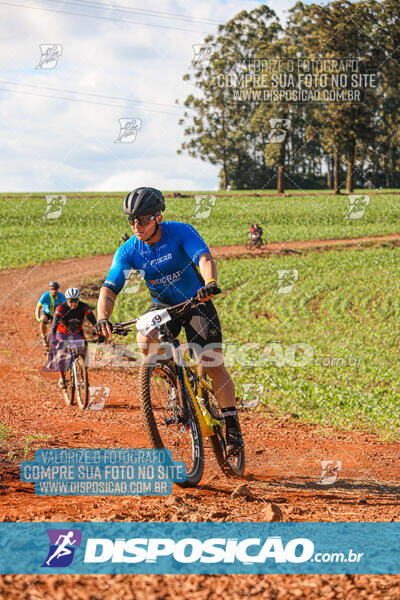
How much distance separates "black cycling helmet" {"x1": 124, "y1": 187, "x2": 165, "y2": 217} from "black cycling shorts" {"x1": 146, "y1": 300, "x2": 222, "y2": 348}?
0.89 m

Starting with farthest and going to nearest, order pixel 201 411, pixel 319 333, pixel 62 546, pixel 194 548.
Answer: pixel 319 333
pixel 201 411
pixel 194 548
pixel 62 546

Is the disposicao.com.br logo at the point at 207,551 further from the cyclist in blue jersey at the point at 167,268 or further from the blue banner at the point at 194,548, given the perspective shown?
the cyclist in blue jersey at the point at 167,268

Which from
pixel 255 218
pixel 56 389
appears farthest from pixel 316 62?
pixel 56 389

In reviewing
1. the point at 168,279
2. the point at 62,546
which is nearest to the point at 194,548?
the point at 62,546

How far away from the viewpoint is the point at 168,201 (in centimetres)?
5519

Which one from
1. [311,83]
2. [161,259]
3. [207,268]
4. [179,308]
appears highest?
[311,83]

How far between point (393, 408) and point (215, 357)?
6.96 m

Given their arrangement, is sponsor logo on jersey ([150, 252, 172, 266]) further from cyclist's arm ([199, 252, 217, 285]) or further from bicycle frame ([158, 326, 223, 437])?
bicycle frame ([158, 326, 223, 437])

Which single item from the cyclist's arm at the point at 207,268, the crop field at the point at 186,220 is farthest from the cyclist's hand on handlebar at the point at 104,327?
the crop field at the point at 186,220

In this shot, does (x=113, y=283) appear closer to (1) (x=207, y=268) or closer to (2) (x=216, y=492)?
(1) (x=207, y=268)

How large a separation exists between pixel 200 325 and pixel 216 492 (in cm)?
160

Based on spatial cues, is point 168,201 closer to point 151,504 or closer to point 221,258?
point 221,258

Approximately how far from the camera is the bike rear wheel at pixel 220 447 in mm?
5812

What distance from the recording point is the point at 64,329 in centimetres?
1111
